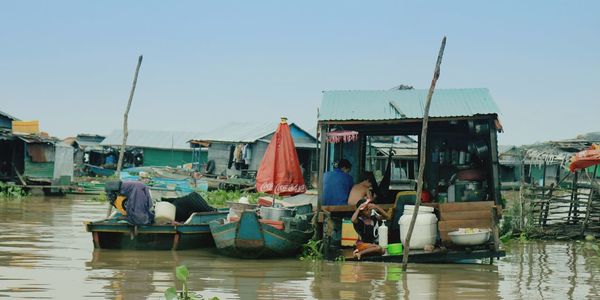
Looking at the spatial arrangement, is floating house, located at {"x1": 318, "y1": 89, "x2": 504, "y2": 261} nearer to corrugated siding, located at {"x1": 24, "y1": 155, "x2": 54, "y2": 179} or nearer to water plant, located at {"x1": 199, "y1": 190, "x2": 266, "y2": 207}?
water plant, located at {"x1": 199, "y1": 190, "x2": 266, "y2": 207}

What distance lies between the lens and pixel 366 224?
12.2m

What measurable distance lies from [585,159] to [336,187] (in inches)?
200

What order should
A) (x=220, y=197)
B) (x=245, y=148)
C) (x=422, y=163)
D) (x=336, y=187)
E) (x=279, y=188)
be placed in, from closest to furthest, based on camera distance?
(x=422, y=163) → (x=336, y=187) → (x=279, y=188) → (x=220, y=197) → (x=245, y=148)

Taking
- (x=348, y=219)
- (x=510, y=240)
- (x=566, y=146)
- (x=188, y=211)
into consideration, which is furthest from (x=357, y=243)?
(x=566, y=146)

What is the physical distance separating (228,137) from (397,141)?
8.38 metres

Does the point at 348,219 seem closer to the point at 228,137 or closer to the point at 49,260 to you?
the point at 49,260

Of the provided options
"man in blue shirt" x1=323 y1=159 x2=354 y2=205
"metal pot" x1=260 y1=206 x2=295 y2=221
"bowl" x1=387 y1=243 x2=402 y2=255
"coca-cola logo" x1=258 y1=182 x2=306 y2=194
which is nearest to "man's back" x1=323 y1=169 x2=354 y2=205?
"man in blue shirt" x1=323 y1=159 x2=354 y2=205

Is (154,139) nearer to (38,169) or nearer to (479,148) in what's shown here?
(38,169)

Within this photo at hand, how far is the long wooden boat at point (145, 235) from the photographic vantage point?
43.7ft

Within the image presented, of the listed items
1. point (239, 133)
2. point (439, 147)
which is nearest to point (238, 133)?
point (239, 133)

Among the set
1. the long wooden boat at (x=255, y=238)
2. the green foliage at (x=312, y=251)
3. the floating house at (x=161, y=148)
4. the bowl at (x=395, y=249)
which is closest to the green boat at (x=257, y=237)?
the long wooden boat at (x=255, y=238)

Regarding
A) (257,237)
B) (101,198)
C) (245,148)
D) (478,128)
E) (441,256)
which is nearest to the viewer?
(441,256)

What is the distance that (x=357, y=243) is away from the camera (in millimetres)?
12180

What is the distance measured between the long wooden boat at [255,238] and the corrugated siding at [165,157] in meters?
31.8
